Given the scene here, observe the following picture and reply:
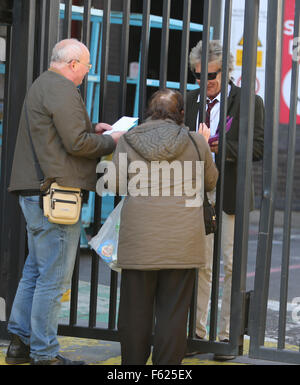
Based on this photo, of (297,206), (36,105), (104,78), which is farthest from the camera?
(297,206)

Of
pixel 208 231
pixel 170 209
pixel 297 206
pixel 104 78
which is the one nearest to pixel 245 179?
pixel 208 231

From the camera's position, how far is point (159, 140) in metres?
3.43

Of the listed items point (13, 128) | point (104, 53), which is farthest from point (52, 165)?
point (104, 53)

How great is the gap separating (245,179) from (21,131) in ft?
4.31

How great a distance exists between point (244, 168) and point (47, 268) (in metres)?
1.26

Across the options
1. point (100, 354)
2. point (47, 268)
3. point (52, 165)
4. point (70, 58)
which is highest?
point (70, 58)

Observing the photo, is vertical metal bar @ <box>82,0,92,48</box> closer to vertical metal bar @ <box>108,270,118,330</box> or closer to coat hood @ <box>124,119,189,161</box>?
coat hood @ <box>124,119,189,161</box>

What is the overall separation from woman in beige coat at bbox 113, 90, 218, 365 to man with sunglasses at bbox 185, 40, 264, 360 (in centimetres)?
50

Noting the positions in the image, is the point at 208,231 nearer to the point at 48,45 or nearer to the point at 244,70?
the point at 244,70

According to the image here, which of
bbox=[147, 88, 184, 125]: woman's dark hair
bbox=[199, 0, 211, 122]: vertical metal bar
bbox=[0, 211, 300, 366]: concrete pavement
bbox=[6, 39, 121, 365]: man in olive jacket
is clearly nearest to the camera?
bbox=[147, 88, 184, 125]: woman's dark hair

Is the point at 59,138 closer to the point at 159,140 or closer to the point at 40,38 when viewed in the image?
the point at 159,140

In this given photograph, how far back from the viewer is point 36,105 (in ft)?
12.1

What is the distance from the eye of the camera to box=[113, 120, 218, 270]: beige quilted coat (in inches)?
135

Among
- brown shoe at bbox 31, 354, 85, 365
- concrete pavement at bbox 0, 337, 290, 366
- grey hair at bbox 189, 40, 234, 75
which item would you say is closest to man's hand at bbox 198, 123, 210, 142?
grey hair at bbox 189, 40, 234, 75
